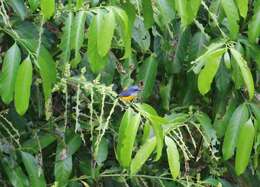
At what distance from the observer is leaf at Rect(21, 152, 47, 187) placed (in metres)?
1.41

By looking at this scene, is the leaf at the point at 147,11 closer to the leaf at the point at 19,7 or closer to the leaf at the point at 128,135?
the leaf at the point at 128,135

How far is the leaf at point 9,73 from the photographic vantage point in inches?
45.6

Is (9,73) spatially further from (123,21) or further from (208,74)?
(208,74)

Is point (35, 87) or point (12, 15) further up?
point (12, 15)

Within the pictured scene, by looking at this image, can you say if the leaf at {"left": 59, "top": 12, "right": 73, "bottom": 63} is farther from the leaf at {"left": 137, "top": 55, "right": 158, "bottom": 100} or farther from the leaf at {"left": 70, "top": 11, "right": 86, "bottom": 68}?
the leaf at {"left": 137, "top": 55, "right": 158, "bottom": 100}

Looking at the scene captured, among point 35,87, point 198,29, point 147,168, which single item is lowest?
point 147,168

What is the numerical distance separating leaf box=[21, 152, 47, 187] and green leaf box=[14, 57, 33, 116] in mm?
355

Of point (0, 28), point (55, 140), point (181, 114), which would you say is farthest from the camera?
point (181, 114)

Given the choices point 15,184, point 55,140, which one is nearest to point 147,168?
point 55,140

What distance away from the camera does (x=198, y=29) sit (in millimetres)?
1729

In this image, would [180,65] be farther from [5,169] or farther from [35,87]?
[5,169]

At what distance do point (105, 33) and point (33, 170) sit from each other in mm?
522

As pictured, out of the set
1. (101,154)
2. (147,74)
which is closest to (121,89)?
(147,74)

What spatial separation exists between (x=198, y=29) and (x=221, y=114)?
0.25 metres
